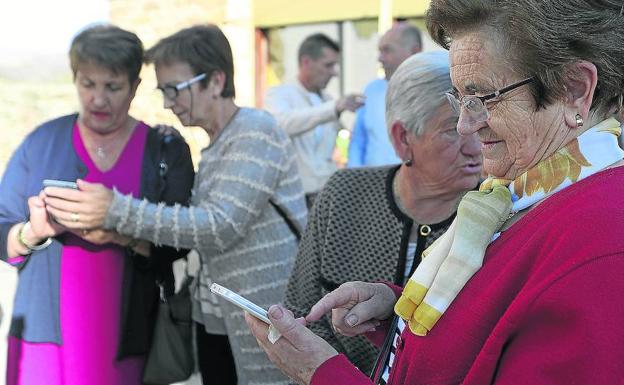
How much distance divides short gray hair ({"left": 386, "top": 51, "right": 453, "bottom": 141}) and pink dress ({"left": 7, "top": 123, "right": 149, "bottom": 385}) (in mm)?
1141

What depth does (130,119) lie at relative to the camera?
2889 millimetres

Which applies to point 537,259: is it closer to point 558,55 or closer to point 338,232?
point 558,55

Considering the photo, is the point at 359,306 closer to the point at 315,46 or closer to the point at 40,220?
the point at 40,220

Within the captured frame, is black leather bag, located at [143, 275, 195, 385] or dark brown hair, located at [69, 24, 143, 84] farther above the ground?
dark brown hair, located at [69, 24, 143, 84]

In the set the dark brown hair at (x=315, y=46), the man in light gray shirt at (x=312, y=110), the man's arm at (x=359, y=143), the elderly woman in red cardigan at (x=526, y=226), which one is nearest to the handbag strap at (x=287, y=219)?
the elderly woman in red cardigan at (x=526, y=226)

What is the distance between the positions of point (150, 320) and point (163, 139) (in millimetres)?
678

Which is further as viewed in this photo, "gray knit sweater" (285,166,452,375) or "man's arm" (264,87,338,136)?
"man's arm" (264,87,338,136)

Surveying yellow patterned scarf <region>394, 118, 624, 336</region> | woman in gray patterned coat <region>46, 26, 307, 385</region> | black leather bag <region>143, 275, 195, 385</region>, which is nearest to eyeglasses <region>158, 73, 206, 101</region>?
Answer: woman in gray patterned coat <region>46, 26, 307, 385</region>

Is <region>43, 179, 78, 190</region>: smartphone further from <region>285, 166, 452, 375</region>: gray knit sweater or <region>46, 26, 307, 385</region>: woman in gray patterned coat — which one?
<region>285, 166, 452, 375</region>: gray knit sweater

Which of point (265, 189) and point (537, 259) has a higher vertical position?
point (537, 259)

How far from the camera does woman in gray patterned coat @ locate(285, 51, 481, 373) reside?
80.3 inches

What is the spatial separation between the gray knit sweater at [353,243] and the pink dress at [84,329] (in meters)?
0.78

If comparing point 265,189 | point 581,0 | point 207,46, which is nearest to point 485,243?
point 581,0

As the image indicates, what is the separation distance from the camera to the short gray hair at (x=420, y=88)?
201 cm
